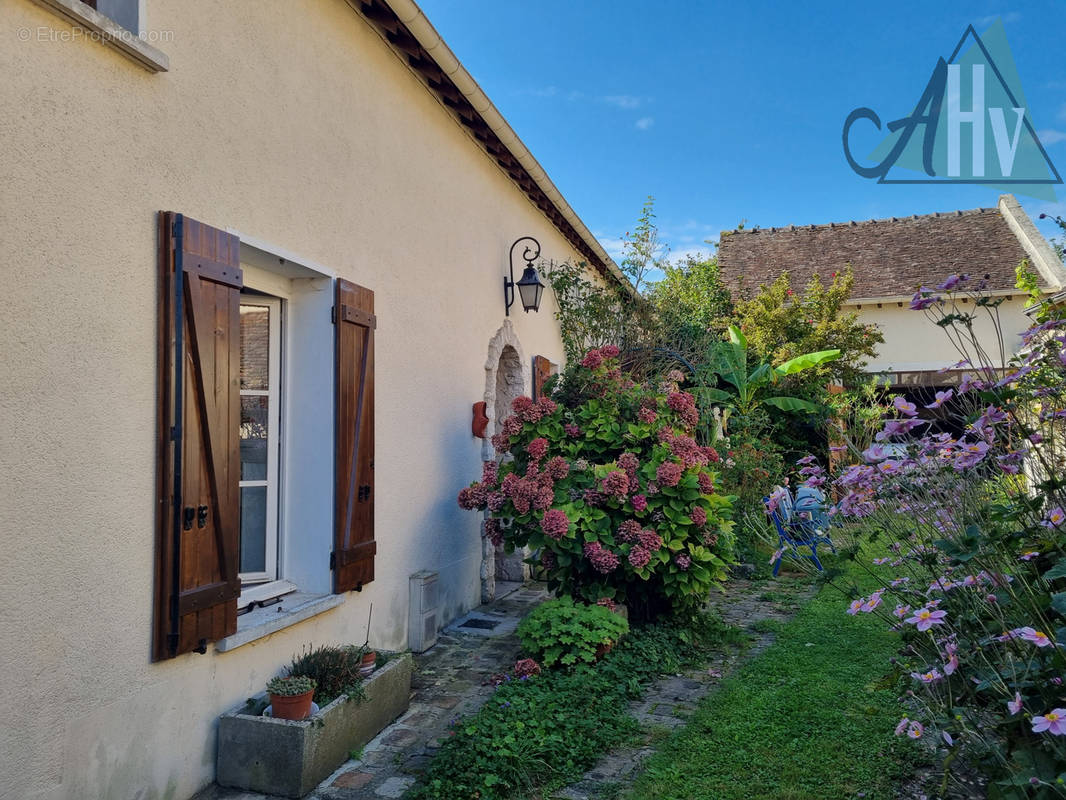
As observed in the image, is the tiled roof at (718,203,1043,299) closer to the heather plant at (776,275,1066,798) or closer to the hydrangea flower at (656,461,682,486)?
the hydrangea flower at (656,461,682,486)

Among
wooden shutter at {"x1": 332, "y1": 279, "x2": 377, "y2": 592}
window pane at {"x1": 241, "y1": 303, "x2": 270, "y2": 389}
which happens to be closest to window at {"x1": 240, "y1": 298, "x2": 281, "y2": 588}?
window pane at {"x1": 241, "y1": 303, "x2": 270, "y2": 389}

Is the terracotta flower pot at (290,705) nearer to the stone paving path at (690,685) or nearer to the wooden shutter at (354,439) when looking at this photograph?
the wooden shutter at (354,439)

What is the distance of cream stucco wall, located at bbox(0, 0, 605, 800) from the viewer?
2.60 metres

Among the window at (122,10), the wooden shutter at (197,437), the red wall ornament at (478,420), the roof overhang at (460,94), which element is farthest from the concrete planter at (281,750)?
the roof overhang at (460,94)

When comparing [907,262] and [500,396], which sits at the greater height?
[907,262]

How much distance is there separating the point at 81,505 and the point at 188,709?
117cm

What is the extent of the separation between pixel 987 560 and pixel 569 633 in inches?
115

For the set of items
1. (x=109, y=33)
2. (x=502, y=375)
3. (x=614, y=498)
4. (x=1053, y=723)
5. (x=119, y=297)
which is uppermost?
(x=109, y=33)

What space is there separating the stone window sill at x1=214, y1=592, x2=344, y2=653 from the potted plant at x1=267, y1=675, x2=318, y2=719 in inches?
11.7

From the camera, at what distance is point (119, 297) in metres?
3.01

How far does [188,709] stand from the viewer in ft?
11.0

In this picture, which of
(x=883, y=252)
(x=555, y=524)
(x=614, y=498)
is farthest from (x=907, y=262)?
(x=555, y=524)

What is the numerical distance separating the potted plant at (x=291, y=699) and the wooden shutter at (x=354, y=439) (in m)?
0.98

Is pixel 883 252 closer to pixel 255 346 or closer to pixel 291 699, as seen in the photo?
pixel 255 346
